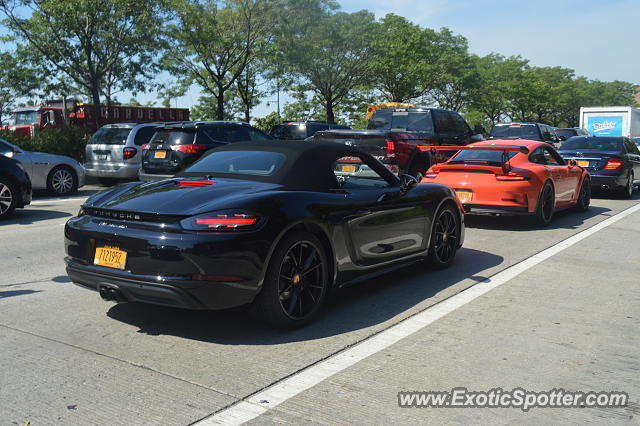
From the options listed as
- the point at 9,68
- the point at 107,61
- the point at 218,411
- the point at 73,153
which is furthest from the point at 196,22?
the point at 218,411

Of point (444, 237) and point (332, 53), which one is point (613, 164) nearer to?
point (444, 237)

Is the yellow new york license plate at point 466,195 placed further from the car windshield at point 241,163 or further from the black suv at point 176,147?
the black suv at point 176,147

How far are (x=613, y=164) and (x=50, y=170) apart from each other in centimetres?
1311

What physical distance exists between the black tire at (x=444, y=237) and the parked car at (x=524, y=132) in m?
14.2

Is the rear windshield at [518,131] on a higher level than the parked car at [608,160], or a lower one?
higher

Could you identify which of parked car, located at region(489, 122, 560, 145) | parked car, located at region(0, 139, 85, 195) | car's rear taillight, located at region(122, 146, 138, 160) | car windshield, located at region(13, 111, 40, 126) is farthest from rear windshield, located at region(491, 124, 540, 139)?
car windshield, located at region(13, 111, 40, 126)

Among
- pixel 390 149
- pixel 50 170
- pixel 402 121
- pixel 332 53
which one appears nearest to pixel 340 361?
pixel 390 149

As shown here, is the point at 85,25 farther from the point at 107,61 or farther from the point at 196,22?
the point at 196,22

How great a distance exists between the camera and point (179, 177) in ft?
18.2

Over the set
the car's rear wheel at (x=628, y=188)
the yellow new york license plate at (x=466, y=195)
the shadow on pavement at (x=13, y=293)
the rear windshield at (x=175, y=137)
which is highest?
the rear windshield at (x=175, y=137)

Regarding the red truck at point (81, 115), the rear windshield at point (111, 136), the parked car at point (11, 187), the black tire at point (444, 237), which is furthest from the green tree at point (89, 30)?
the black tire at point (444, 237)

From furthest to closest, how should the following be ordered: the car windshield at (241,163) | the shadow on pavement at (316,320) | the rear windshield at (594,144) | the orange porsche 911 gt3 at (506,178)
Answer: the rear windshield at (594,144)
the orange porsche 911 gt3 at (506,178)
the car windshield at (241,163)
the shadow on pavement at (316,320)

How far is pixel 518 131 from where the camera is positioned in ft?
69.5

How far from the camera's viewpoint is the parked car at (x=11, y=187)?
A: 10703 millimetres
